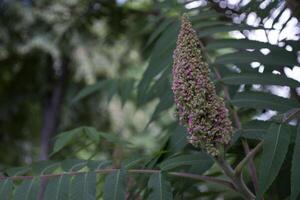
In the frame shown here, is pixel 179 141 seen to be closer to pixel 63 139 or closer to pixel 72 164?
pixel 72 164

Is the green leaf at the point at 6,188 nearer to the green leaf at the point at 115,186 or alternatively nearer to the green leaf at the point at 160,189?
the green leaf at the point at 115,186

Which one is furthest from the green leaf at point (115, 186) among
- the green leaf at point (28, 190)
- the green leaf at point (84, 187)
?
the green leaf at point (28, 190)

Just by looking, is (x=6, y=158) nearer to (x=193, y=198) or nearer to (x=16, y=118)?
(x=16, y=118)

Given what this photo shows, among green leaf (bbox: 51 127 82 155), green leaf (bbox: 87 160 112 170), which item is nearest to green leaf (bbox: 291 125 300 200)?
green leaf (bbox: 87 160 112 170)

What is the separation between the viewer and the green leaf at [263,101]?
137 centimetres

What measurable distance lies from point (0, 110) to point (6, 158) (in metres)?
0.71

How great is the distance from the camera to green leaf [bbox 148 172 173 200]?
1.22 metres

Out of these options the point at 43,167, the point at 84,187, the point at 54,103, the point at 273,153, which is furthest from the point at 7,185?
the point at 54,103

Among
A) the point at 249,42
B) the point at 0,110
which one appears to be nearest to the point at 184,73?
the point at 249,42

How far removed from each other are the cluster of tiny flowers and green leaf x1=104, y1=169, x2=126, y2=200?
0.24m

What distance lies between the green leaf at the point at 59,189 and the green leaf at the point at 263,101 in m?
0.52

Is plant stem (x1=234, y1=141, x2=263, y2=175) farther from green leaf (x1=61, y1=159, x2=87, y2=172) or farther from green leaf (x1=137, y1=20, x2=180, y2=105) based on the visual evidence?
green leaf (x1=137, y1=20, x2=180, y2=105)

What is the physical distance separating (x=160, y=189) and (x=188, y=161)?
0.13 metres

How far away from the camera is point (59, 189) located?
1314 mm
